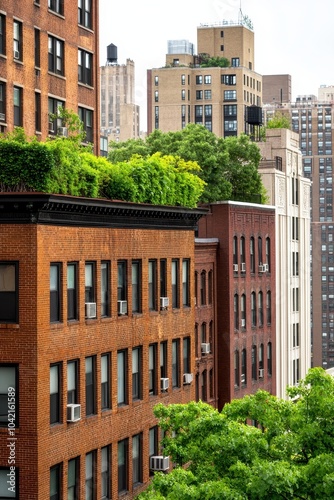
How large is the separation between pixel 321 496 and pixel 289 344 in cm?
5354

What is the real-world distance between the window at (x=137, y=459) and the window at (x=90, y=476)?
4.02m

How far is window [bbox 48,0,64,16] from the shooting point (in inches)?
2044

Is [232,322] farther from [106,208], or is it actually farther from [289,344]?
[106,208]

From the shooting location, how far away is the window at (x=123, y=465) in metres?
42.7

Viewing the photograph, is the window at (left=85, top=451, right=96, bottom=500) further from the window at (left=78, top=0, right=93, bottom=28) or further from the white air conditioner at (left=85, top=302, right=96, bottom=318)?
the window at (left=78, top=0, right=93, bottom=28)

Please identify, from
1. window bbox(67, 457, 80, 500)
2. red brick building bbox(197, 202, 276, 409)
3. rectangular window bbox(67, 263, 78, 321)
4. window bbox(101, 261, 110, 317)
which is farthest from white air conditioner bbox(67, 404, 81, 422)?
red brick building bbox(197, 202, 276, 409)

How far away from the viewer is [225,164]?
268 ft

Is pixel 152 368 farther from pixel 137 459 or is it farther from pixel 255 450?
pixel 255 450

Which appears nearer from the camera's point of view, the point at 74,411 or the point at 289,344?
the point at 74,411

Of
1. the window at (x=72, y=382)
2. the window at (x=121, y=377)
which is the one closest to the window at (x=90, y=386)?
the window at (x=72, y=382)

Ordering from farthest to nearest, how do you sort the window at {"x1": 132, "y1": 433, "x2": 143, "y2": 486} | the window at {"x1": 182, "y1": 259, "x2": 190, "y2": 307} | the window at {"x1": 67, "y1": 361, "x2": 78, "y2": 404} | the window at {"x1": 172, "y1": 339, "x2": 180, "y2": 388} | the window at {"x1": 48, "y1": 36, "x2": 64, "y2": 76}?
the window at {"x1": 48, "y1": 36, "x2": 64, "y2": 76} < the window at {"x1": 182, "y1": 259, "x2": 190, "y2": 307} < the window at {"x1": 172, "y1": 339, "x2": 180, "y2": 388} < the window at {"x1": 132, "y1": 433, "x2": 143, "y2": 486} < the window at {"x1": 67, "y1": 361, "x2": 78, "y2": 404}

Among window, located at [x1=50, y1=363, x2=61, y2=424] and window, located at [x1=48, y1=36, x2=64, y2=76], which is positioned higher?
window, located at [x1=48, y1=36, x2=64, y2=76]

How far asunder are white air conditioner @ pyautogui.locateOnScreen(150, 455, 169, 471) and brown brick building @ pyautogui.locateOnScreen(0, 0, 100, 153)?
45.0ft

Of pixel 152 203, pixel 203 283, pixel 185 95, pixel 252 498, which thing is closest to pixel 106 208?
pixel 152 203
